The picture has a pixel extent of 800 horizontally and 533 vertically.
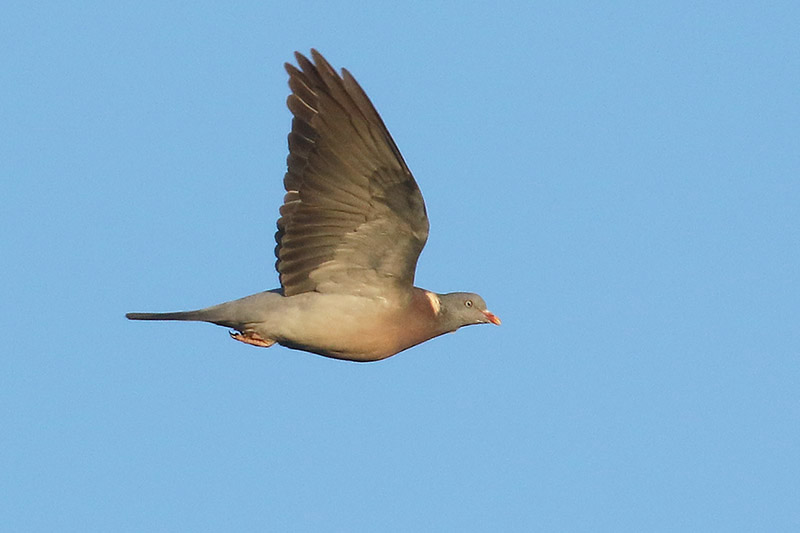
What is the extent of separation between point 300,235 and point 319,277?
0.50 m

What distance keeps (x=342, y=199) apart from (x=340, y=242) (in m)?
0.50

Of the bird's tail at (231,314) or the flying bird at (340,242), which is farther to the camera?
the bird's tail at (231,314)

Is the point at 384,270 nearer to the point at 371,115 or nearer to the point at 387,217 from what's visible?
the point at 387,217

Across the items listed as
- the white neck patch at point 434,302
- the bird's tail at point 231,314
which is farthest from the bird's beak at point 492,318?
the bird's tail at point 231,314

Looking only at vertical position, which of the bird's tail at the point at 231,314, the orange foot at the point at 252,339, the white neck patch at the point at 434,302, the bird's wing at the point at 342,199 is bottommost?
the orange foot at the point at 252,339

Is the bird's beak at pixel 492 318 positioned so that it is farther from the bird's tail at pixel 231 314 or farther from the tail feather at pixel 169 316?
the tail feather at pixel 169 316

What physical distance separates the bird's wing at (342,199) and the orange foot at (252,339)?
0.49 m

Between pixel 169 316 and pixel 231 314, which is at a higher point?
pixel 231 314

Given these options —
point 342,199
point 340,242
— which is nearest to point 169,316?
point 340,242

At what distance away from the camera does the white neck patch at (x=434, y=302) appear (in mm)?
11055

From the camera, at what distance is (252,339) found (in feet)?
33.9

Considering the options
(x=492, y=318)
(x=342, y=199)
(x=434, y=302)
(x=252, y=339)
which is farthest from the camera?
(x=492, y=318)

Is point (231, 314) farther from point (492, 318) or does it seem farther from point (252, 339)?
point (492, 318)

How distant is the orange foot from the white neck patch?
64.2 inches
